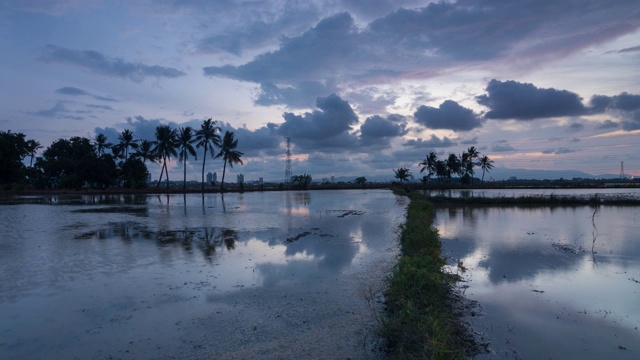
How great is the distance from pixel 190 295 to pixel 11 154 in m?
54.4

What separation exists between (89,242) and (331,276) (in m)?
9.17

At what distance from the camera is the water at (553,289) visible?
5.34 m

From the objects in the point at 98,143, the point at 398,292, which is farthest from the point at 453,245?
the point at 98,143

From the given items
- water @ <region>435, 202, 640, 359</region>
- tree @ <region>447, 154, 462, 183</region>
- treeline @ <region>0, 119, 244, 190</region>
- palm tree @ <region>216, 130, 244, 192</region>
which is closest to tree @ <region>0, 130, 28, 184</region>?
treeline @ <region>0, 119, 244, 190</region>

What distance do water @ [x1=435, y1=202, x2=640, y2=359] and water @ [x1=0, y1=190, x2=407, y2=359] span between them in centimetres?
197

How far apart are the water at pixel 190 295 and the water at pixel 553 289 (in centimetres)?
197

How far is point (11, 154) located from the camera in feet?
157

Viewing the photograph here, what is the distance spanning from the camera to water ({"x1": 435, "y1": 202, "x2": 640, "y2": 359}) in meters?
5.34

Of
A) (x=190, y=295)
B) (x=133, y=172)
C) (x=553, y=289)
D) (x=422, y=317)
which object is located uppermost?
(x=133, y=172)

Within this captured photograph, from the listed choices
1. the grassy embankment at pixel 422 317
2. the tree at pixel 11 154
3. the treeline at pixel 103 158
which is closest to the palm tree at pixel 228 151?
the treeline at pixel 103 158

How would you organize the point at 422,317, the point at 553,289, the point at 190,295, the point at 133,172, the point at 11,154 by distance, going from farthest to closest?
1. the point at 133,172
2. the point at 11,154
3. the point at 553,289
4. the point at 190,295
5. the point at 422,317

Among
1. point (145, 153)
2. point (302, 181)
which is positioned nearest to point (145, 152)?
point (145, 153)

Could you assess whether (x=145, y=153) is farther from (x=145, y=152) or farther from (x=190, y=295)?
(x=190, y=295)

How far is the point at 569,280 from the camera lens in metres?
8.59
